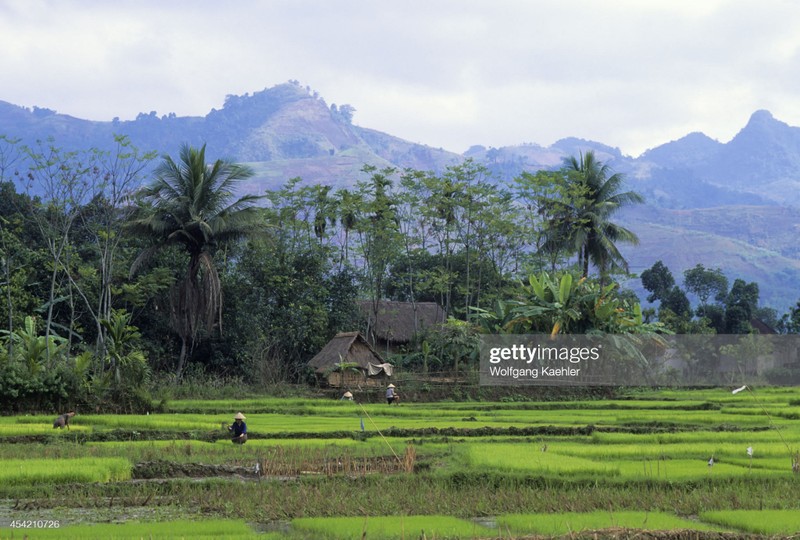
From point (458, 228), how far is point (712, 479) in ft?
91.1

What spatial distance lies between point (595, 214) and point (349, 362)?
12.6m

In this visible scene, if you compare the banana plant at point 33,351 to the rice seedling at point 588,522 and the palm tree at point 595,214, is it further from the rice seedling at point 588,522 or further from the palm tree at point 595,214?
the palm tree at point 595,214

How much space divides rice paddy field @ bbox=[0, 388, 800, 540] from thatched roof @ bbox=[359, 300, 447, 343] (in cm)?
2057

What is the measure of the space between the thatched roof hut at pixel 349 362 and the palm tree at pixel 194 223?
3830 mm

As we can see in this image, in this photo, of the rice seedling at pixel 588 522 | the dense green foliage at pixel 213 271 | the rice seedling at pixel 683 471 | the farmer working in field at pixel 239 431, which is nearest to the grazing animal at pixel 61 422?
the farmer working in field at pixel 239 431

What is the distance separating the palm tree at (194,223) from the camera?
96.0 ft

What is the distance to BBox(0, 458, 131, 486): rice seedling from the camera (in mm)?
11211

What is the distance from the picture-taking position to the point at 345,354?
101ft

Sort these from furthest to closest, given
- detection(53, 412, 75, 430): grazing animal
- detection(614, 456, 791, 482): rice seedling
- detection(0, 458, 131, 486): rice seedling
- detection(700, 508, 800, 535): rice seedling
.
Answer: detection(53, 412, 75, 430): grazing animal < detection(614, 456, 791, 482): rice seedling < detection(0, 458, 131, 486): rice seedling < detection(700, 508, 800, 535): rice seedling

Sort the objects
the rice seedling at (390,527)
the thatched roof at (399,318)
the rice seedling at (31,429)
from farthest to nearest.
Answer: the thatched roof at (399,318)
the rice seedling at (31,429)
the rice seedling at (390,527)

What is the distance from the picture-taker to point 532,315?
3019cm

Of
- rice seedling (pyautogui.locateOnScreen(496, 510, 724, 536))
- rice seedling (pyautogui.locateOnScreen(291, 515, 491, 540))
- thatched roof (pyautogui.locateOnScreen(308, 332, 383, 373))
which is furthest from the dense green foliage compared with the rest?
rice seedling (pyautogui.locateOnScreen(496, 510, 724, 536))

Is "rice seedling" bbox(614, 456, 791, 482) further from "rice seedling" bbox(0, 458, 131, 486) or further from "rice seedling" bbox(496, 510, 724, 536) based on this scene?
A: "rice seedling" bbox(0, 458, 131, 486)

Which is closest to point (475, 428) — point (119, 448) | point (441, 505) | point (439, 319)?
point (119, 448)
